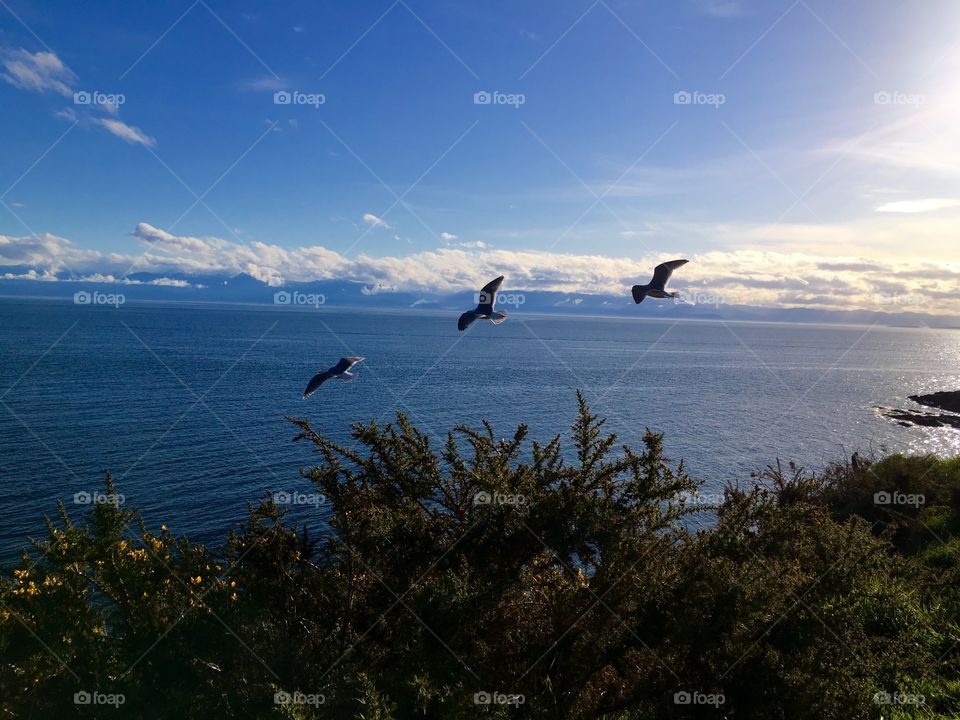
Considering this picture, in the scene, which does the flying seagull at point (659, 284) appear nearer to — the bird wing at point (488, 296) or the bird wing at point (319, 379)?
the bird wing at point (488, 296)

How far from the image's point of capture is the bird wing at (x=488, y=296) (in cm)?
880

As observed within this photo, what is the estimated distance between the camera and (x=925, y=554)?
53.7 ft

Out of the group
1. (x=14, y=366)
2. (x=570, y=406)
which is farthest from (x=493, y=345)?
(x=14, y=366)

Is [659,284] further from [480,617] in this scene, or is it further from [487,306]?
[480,617]

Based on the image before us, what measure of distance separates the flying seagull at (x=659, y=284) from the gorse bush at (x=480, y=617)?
2.10 metres

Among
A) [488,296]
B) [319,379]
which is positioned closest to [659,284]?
[488,296]

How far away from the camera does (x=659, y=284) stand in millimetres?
9961

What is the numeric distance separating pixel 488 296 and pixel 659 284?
2.92m

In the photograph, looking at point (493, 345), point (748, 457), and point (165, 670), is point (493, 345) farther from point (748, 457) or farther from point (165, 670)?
point (165, 670)

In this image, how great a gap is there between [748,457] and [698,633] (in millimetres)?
42265

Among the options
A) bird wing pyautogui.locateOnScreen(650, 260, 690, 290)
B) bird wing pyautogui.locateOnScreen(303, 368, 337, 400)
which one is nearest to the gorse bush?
bird wing pyautogui.locateOnScreen(303, 368, 337, 400)

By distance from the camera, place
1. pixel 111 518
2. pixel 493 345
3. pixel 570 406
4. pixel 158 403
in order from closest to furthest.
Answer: pixel 111 518
pixel 158 403
pixel 570 406
pixel 493 345

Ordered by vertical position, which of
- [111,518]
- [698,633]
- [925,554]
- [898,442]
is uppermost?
[111,518]

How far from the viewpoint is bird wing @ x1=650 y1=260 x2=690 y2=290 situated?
1000 centimetres
